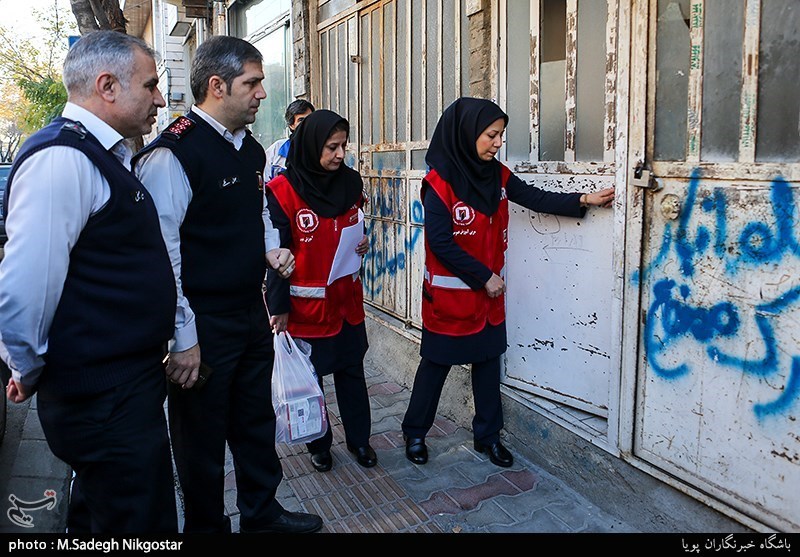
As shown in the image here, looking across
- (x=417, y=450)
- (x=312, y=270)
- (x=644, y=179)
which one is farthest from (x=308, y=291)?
(x=644, y=179)

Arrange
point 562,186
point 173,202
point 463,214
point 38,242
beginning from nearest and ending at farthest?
point 38,242 → point 173,202 → point 463,214 → point 562,186

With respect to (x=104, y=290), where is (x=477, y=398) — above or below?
below

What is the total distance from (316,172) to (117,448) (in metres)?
1.84

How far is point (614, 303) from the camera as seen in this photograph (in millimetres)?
3078

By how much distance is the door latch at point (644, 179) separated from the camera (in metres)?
2.83

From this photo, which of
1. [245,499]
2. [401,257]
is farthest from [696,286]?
[401,257]

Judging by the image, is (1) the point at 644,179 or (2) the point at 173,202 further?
(1) the point at 644,179

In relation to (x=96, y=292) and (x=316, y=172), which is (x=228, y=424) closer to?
(x=96, y=292)

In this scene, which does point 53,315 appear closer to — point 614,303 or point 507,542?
point 507,542

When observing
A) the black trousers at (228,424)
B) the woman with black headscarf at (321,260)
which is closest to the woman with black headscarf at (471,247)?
the woman with black headscarf at (321,260)

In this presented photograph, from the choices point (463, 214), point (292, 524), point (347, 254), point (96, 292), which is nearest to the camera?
point (96, 292)

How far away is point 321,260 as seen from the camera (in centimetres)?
351

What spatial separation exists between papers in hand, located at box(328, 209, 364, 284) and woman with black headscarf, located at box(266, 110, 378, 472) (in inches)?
1.1

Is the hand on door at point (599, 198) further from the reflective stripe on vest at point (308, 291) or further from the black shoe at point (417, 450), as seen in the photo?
the black shoe at point (417, 450)
